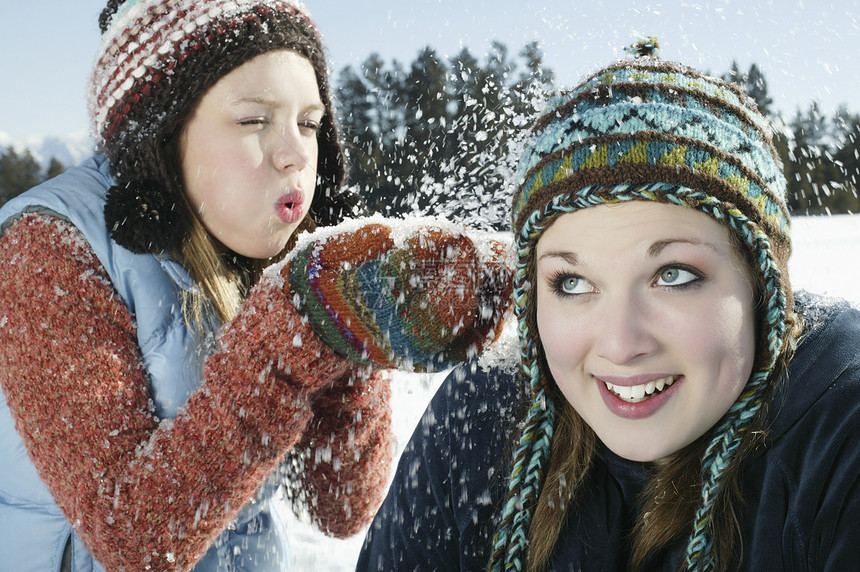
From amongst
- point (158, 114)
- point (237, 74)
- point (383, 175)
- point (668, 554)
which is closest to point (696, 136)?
point (668, 554)

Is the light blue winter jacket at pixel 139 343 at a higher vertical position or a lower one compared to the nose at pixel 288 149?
lower

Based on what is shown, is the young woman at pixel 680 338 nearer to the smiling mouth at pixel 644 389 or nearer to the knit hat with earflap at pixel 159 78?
the smiling mouth at pixel 644 389

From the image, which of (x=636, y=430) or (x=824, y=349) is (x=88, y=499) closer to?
(x=636, y=430)

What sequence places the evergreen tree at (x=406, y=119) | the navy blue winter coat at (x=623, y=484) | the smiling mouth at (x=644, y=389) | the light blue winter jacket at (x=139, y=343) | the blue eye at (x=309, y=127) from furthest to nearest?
the evergreen tree at (x=406, y=119) < the blue eye at (x=309, y=127) < the light blue winter jacket at (x=139, y=343) < the smiling mouth at (x=644, y=389) < the navy blue winter coat at (x=623, y=484)

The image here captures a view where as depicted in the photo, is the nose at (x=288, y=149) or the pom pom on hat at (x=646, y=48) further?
the nose at (x=288, y=149)

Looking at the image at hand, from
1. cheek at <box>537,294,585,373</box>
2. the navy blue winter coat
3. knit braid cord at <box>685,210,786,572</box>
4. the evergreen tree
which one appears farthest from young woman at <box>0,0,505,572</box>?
the evergreen tree

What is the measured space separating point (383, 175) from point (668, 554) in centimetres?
874

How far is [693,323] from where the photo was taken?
1354 mm

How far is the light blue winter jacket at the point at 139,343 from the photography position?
1856 mm

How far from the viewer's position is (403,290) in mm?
1601

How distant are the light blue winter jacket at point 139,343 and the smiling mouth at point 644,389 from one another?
1.12 m

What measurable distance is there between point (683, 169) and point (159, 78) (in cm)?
137

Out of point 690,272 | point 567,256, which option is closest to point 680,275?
point 690,272

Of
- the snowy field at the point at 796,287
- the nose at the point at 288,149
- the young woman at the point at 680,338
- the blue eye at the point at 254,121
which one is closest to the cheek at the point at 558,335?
the young woman at the point at 680,338
